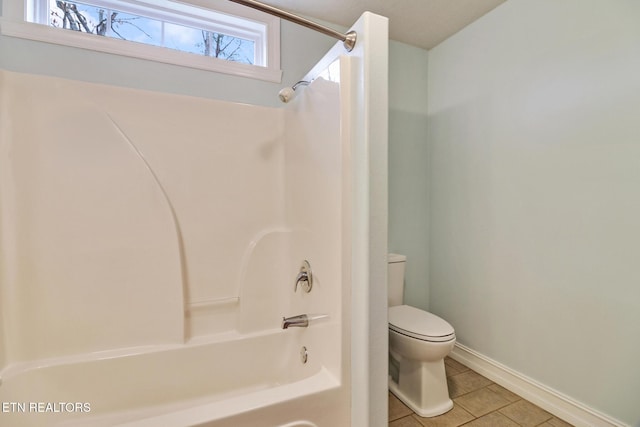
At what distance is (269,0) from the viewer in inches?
71.6

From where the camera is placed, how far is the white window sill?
4.59 feet

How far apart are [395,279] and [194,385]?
137 cm

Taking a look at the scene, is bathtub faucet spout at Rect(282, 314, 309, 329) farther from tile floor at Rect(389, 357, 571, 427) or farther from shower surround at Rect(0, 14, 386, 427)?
tile floor at Rect(389, 357, 571, 427)

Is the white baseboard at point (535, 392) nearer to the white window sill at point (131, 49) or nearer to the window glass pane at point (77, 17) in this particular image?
the white window sill at point (131, 49)

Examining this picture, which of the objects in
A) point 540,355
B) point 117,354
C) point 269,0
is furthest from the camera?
point 269,0

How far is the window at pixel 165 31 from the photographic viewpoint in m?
1.49

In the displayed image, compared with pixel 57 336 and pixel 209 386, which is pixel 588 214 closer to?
pixel 209 386

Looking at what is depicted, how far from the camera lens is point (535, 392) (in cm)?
169

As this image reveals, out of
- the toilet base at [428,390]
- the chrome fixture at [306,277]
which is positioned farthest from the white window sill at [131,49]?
the toilet base at [428,390]

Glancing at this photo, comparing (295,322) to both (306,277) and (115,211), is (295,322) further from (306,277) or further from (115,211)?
(115,211)

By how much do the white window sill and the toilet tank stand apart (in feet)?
4.83

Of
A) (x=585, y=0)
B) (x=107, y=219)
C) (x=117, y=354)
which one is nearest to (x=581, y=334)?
(x=585, y=0)

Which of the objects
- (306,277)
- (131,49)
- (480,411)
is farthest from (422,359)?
(131,49)

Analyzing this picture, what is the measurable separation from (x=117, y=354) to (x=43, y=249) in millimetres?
599
